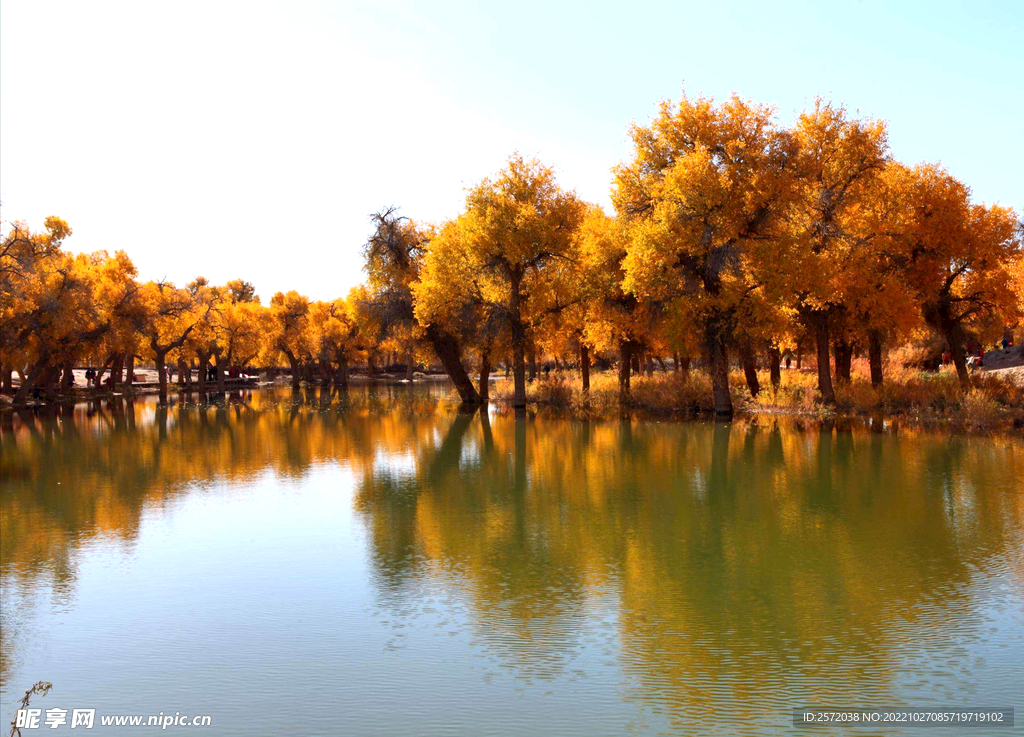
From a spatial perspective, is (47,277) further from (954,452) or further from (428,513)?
(954,452)

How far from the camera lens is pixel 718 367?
32719 mm

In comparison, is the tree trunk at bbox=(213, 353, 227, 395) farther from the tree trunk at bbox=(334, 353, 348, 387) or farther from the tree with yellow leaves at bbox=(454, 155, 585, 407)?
the tree with yellow leaves at bbox=(454, 155, 585, 407)

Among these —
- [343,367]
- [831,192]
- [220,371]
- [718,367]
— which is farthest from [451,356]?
[343,367]

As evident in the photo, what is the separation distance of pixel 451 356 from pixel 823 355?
21427 millimetres

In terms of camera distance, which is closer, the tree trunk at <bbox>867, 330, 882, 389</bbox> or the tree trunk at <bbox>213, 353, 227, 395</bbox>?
the tree trunk at <bbox>867, 330, 882, 389</bbox>

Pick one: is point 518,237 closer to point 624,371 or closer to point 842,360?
point 624,371

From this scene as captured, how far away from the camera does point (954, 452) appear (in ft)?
70.8

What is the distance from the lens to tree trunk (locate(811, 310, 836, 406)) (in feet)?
105

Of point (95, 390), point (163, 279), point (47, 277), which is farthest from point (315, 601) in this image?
point (95, 390)

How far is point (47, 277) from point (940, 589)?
49543 mm

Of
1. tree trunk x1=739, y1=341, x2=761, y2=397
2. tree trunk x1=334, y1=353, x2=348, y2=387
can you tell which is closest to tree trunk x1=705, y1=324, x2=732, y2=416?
tree trunk x1=739, y1=341, x2=761, y2=397

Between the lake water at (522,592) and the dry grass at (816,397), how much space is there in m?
7.73

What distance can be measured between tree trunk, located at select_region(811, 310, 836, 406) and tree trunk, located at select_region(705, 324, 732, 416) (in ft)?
12.4

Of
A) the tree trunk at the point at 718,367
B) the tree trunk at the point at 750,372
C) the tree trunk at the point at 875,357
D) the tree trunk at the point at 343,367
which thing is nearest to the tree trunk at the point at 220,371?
the tree trunk at the point at 343,367
